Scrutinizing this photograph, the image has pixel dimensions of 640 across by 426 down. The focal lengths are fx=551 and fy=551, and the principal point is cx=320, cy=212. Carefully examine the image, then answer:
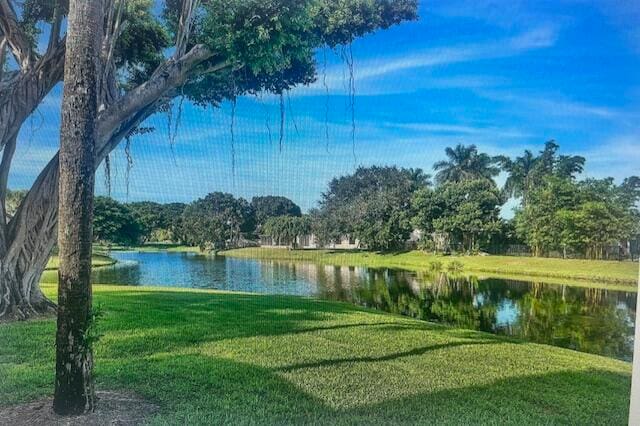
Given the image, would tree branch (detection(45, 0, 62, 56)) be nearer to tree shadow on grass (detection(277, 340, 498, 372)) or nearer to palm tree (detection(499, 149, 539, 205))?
tree shadow on grass (detection(277, 340, 498, 372))

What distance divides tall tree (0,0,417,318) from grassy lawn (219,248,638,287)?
0.94m

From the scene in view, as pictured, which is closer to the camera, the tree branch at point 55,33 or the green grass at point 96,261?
the green grass at point 96,261

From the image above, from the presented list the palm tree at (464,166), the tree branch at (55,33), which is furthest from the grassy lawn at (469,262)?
the tree branch at (55,33)

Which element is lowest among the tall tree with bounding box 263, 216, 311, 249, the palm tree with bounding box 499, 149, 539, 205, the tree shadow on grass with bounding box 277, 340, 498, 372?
the tree shadow on grass with bounding box 277, 340, 498, 372

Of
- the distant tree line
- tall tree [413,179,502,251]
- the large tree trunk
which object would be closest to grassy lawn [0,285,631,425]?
the large tree trunk

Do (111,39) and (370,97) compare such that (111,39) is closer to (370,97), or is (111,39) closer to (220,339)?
(370,97)

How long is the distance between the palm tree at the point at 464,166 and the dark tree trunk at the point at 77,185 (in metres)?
1.85

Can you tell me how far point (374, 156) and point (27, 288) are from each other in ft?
6.93

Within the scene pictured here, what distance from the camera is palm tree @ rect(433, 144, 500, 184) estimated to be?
3117 mm

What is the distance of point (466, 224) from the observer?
10.7 ft

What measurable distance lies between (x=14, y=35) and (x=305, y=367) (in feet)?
8.35

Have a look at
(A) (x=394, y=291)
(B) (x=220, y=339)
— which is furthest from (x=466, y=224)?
(B) (x=220, y=339)

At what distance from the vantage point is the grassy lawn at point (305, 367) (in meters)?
2.71

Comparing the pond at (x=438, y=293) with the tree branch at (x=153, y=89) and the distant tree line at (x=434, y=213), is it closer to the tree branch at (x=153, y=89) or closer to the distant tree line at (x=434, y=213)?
the distant tree line at (x=434, y=213)
